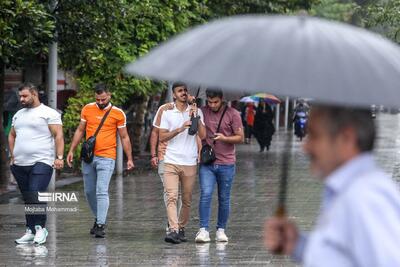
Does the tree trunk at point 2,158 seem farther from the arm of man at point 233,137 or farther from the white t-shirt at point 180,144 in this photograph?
the arm of man at point 233,137

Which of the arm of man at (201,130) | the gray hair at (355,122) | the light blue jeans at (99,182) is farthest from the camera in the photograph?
the light blue jeans at (99,182)

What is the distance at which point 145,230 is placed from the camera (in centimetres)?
1328

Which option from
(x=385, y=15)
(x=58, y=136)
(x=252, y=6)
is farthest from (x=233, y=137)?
(x=252, y=6)

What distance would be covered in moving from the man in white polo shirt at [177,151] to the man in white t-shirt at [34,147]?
3.85 feet

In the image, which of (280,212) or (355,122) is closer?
(355,122)

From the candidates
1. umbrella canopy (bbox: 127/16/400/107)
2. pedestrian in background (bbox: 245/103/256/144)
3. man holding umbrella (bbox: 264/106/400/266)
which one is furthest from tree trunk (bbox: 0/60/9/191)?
pedestrian in background (bbox: 245/103/256/144)

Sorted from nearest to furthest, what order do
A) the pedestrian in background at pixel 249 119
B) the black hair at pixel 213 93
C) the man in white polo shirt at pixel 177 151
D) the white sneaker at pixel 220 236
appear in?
the black hair at pixel 213 93 → the man in white polo shirt at pixel 177 151 → the white sneaker at pixel 220 236 → the pedestrian in background at pixel 249 119

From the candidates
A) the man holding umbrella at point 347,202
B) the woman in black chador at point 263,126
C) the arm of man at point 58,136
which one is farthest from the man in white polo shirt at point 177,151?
the woman in black chador at point 263,126

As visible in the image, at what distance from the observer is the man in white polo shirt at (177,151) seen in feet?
38.9

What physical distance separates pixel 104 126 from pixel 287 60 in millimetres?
9005

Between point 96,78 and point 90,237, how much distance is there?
28.8ft

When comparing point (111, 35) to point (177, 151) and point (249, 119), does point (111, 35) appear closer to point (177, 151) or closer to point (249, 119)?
point (177, 151)

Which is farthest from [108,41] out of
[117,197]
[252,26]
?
[252,26]

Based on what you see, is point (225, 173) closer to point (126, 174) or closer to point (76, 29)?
point (76, 29)
